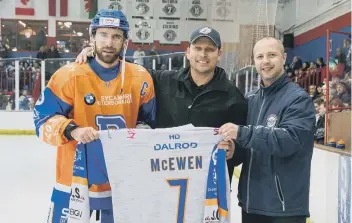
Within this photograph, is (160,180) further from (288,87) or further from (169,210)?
(288,87)

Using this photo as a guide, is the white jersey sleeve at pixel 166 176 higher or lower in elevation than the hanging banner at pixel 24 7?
lower

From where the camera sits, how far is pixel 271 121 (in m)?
1.65

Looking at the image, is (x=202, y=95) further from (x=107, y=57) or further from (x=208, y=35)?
(x=107, y=57)

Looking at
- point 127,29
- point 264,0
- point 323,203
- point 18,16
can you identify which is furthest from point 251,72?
point 18,16

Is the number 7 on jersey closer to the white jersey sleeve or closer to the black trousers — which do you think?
the white jersey sleeve

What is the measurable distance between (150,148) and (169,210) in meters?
0.27

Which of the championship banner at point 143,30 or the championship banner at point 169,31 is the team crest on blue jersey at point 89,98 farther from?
the championship banner at point 169,31

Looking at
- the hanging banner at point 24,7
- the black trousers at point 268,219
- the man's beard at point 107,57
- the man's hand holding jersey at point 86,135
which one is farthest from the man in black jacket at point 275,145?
the hanging banner at point 24,7

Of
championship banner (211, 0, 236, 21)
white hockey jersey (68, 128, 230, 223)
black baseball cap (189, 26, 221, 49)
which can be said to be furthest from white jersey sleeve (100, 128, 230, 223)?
championship banner (211, 0, 236, 21)

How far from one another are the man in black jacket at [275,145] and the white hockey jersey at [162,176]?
150 millimetres

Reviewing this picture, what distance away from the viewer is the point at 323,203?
2.69 m

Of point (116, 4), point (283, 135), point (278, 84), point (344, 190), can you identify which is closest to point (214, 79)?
point (278, 84)

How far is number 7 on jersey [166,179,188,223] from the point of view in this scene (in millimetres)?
1670

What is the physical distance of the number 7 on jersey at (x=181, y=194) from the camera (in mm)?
1670
